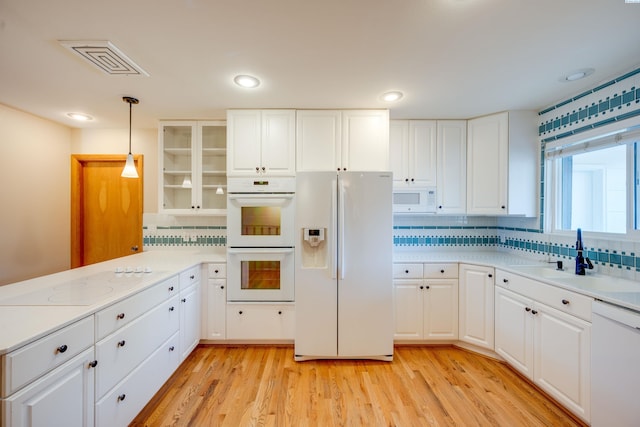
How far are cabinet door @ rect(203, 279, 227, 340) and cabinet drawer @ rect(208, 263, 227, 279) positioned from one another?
0.04 m

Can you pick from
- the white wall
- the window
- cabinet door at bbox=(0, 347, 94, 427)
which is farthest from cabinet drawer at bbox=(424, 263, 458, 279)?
the white wall

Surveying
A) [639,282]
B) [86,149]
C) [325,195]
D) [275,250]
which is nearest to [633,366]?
[639,282]

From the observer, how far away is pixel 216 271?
2525mm

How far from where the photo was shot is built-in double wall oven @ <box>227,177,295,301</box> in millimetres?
2463

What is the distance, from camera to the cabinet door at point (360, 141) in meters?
2.51

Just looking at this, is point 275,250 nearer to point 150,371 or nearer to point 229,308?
point 229,308

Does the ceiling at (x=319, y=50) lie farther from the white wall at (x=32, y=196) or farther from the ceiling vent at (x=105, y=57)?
the white wall at (x=32, y=196)

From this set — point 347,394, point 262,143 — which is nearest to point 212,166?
point 262,143

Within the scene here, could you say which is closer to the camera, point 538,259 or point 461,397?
point 461,397

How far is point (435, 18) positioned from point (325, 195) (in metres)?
1.38

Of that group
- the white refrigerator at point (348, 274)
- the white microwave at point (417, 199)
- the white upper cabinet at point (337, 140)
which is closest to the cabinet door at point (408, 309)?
the white refrigerator at point (348, 274)

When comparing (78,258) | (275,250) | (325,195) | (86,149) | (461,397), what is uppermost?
(86,149)

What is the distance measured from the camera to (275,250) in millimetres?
2451

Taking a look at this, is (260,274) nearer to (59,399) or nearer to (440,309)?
(59,399)
